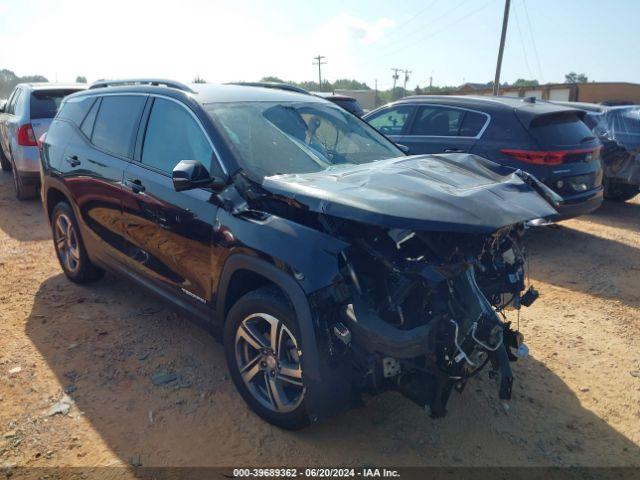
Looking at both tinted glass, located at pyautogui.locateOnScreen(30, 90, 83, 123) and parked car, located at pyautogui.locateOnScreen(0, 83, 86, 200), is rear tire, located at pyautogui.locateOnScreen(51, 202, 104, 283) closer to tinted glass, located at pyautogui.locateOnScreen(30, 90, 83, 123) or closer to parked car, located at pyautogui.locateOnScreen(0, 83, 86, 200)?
parked car, located at pyautogui.locateOnScreen(0, 83, 86, 200)

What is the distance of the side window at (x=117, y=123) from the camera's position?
4.12 m

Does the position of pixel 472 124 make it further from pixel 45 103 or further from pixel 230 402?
pixel 45 103

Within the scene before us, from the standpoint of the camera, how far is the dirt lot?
2926 millimetres

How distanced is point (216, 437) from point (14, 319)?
8.66 ft

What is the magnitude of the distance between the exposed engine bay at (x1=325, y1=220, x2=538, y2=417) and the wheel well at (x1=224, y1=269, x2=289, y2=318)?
2.05 feet

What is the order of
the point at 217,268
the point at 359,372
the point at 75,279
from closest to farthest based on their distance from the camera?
the point at 359,372
the point at 217,268
the point at 75,279

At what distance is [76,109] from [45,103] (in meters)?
4.44

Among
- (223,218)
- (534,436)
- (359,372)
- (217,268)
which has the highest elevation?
(223,218)

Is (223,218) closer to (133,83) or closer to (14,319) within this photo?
(133,83)

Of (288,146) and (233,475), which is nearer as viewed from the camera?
(233,475)

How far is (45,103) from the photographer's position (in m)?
8.72

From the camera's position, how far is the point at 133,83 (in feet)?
14.7

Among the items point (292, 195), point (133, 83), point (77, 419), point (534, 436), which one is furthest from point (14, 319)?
point (534, 436)

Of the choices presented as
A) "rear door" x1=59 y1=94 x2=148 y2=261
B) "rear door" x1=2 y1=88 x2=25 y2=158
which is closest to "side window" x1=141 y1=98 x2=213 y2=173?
"rear door" x1=59 y1=94 x2=148 y2=261
